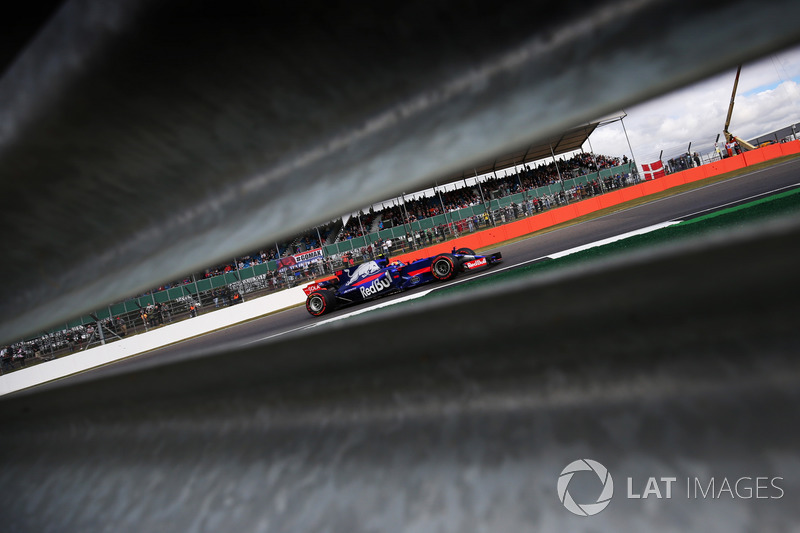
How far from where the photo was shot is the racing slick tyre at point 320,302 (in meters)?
8.50

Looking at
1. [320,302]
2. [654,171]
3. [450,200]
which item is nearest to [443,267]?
[320,302]

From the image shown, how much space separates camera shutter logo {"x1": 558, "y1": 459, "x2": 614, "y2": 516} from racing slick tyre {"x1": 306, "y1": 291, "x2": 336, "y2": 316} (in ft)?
27.2

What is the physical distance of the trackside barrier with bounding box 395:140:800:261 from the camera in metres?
15.4

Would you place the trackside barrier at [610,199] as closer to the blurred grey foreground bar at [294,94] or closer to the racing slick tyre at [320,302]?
the racing slick tyre at [320,302]

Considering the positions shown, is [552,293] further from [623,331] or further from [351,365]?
[351,365]

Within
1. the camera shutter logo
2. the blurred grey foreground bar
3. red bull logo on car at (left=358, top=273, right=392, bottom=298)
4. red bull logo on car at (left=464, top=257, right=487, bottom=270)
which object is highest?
the blurred grey foreground bar

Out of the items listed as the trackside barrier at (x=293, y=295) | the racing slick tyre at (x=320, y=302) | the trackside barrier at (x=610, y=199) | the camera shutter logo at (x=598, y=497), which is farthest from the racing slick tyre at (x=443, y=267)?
the camera shutter logo at (x=598, y=497)

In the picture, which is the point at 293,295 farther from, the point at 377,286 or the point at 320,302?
the point at 377,286

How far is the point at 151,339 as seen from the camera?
12.4 metres

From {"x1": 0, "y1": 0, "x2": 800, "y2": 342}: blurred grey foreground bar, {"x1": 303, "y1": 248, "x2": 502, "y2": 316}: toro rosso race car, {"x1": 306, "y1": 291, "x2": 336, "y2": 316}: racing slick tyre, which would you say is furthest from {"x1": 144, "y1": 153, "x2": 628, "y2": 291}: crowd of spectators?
{"x1": 0, "y1": 0, "x2": 800, "y2": 342}: blurred grey foreground bar

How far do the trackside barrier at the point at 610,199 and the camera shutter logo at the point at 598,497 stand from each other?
45.4 ft

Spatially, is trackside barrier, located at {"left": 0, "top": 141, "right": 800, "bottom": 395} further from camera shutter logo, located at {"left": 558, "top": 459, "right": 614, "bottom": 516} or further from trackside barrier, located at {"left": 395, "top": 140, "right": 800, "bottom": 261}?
camera shutter logo, located at {"left": 558, "top": 459, "right": 614, "bottom": 516}

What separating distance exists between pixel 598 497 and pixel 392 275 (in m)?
7.49

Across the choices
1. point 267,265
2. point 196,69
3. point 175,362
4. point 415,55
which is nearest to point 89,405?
point 175,362
